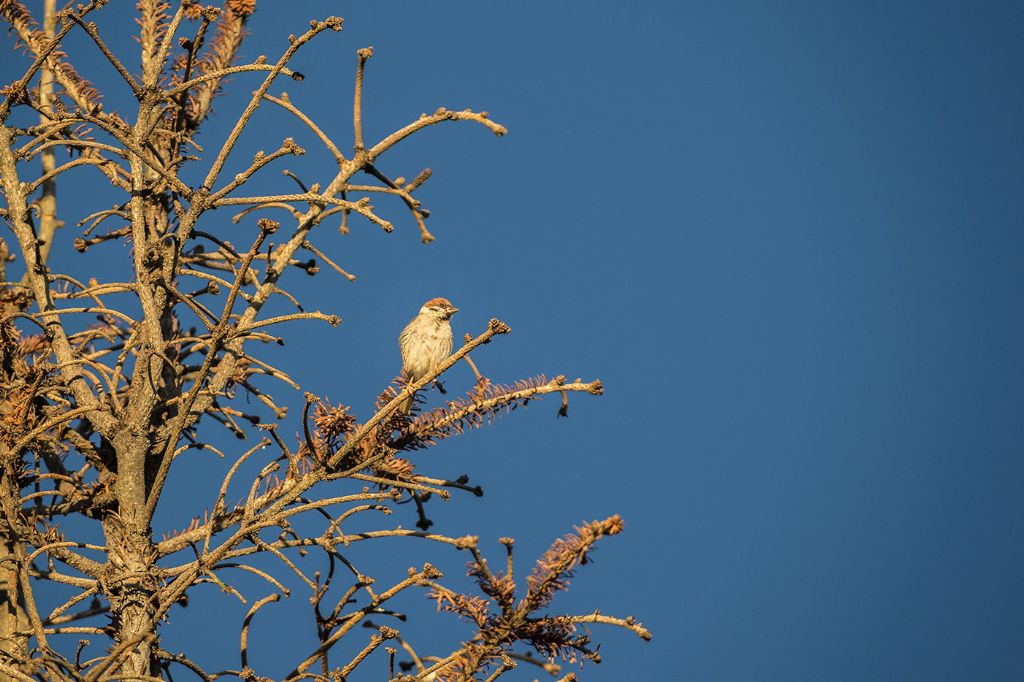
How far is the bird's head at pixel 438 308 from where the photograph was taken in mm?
10016

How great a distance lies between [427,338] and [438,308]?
27 cm

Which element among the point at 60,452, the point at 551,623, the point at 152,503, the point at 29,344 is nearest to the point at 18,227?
the point at 29,344

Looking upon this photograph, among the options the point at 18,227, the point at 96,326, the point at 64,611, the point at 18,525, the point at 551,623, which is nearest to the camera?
the point at 551,623

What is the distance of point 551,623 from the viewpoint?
4969 mm

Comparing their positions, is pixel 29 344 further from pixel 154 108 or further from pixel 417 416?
pixel 417 416

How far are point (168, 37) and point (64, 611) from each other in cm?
268

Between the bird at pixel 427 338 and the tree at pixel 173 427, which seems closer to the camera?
the tree at pixel 173 427

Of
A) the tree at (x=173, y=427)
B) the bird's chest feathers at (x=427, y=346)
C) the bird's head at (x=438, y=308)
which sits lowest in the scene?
the tree at (x=173, y=427)

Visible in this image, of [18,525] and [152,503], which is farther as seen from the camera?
[152,503]

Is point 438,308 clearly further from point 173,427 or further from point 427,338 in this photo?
point 173,427

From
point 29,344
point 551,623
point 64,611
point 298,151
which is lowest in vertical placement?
point 64,611

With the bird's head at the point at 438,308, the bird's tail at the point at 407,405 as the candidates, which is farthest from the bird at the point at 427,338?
the bird's tail at the point at 407,405

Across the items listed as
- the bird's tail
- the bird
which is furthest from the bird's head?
the bird's tail

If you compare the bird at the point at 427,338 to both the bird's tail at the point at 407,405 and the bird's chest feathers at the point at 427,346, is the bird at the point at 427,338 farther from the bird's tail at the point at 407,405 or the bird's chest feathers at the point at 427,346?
the bird's tail at the point at 407,405
